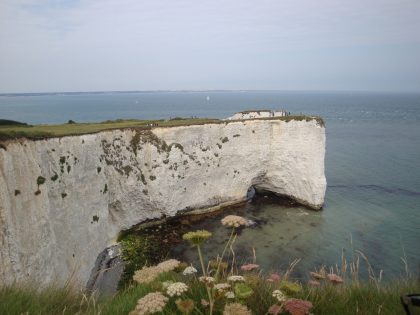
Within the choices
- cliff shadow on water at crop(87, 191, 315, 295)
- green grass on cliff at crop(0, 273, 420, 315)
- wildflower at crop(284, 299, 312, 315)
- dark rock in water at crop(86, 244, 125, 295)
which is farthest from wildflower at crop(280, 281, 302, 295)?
dark rock in water at crop(86, 244, 125, 295)

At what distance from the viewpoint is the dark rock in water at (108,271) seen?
1922 centimetres

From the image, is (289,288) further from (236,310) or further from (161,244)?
(161,244)

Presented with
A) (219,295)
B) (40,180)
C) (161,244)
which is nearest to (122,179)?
(161,244)

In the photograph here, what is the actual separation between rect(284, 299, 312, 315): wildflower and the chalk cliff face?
4.49 metres

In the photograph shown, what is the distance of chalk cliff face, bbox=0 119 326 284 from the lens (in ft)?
45.8

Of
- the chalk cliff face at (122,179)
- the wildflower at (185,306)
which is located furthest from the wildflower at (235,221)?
the chalk cliff face at (122,179)

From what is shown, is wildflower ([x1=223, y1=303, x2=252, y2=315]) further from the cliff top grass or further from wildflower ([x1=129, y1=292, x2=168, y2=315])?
the cliff top grass

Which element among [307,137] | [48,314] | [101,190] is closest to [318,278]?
[48,314]

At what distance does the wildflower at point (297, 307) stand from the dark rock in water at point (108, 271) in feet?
54.9

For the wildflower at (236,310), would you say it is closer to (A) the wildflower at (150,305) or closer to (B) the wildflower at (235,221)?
(A) the wildflower at (150,305)

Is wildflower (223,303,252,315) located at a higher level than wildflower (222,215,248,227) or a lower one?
lower

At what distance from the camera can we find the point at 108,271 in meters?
21.1

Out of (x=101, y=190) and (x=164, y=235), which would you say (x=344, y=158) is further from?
(x=101, y=190)

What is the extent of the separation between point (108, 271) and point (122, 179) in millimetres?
6749
